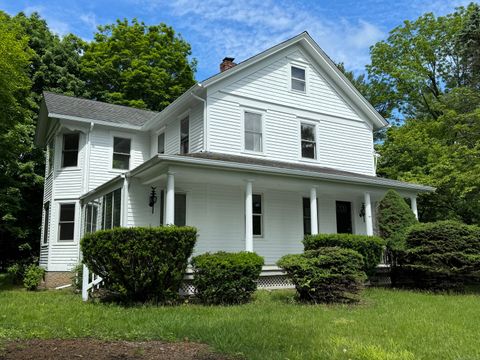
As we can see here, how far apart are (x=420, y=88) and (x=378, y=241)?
56.8 feet

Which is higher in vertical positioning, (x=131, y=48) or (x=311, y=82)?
(x=131, y=48)

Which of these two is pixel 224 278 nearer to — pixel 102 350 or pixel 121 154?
pixel 102 350

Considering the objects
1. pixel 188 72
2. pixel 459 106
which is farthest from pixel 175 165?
pixel 188 72

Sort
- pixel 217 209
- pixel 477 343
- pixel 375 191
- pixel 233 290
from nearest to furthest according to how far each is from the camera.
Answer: pixel 477 343
pixel 233 290
pixel 217 209
pixel 375 191

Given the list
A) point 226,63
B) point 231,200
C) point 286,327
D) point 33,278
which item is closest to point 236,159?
point 231,200

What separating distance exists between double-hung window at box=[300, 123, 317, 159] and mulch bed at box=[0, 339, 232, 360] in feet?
36.8

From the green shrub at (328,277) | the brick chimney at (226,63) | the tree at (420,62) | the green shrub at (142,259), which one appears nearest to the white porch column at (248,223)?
the green shrub at (328,277)

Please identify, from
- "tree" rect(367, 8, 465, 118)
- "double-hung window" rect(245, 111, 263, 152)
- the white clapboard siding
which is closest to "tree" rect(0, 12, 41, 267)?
the white clapboard siding

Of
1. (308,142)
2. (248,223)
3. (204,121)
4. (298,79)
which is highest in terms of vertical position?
(298,79)

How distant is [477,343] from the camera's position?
5.59m

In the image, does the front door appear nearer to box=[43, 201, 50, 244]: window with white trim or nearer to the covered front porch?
the covered front porch

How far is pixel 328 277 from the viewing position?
9.23 m

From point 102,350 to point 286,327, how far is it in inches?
106

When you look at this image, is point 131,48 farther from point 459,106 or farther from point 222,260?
point 222,260
